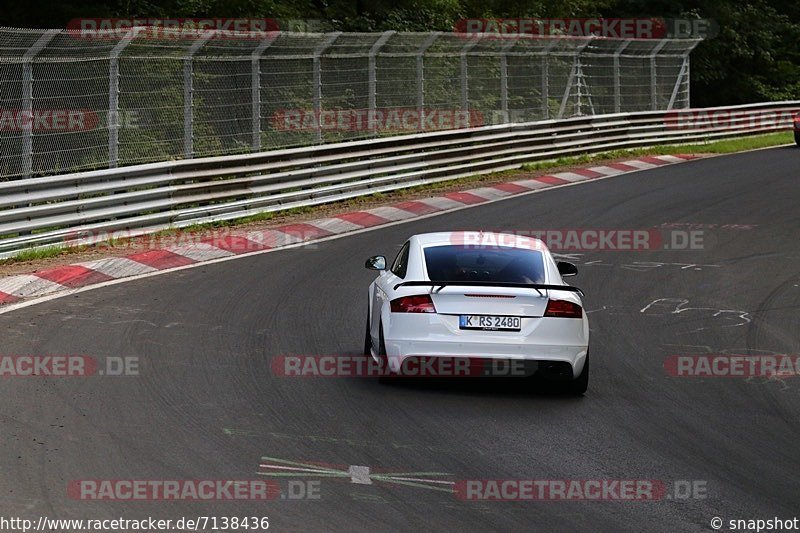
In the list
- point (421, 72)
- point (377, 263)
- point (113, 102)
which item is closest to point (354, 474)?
point (377, 263)

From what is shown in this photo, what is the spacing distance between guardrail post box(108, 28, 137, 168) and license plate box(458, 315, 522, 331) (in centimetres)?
898

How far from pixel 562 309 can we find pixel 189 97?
1057cm

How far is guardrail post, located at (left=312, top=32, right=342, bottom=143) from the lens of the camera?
22.6m

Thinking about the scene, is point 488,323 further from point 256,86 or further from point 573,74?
point 573,74

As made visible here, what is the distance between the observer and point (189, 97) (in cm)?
1980

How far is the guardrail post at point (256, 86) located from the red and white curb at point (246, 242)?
5.71 ft

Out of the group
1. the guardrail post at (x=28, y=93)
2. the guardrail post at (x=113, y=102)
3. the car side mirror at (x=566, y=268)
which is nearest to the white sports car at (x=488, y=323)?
the car side mirror at (x=566, y=268)

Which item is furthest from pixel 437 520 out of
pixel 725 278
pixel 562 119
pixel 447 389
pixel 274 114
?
pixel 562 119

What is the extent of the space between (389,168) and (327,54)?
2354 millimetres

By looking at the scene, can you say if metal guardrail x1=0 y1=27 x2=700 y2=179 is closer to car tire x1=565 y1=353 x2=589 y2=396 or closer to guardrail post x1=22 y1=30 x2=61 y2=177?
guardrail post x1=22 y1=30 x2=61 y2=177

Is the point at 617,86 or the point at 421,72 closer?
the point at 421,72

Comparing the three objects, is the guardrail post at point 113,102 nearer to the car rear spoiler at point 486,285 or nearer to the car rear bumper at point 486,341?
the car rear spoiler at point 486,285

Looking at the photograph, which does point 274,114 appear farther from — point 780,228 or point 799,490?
point 799,490

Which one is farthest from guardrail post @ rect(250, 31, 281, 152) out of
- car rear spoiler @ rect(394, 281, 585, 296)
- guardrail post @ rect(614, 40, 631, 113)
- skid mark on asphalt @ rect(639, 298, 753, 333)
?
guardrail post @ rect(614, 40, 631, 113)
